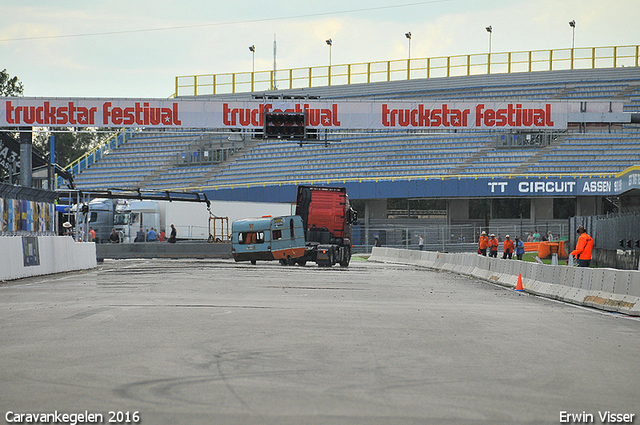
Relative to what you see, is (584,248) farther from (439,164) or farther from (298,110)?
(439,164)

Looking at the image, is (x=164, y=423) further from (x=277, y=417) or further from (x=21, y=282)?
(x=21, y=282)

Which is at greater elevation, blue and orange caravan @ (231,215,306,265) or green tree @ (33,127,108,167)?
green tree @ (33,127,108,167)

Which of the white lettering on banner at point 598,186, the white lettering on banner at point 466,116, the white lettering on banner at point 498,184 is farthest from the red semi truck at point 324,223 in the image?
the white lettering on banner at point 598,186

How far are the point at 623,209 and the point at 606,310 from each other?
25.1 metres

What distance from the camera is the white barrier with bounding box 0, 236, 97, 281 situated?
2136 cm

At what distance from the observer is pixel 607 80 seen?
185 ft

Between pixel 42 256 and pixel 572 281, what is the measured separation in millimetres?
14924

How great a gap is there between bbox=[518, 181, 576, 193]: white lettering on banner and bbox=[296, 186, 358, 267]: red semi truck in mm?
18352

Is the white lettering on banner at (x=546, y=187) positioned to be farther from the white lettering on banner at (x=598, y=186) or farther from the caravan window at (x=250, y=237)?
the caravan window at (x=250, y=237)

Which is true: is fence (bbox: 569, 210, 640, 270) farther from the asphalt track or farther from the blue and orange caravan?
the asphalt track

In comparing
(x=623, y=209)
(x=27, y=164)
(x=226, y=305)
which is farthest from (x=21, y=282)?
(x=623, y=209)

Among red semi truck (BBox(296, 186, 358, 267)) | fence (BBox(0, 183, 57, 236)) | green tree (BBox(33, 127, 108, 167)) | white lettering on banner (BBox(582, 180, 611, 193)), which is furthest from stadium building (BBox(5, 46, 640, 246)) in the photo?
green tree (BBox(33, 127, 108, 167))

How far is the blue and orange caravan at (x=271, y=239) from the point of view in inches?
1383

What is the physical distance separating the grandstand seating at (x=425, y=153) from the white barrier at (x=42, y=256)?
82.6 feet
